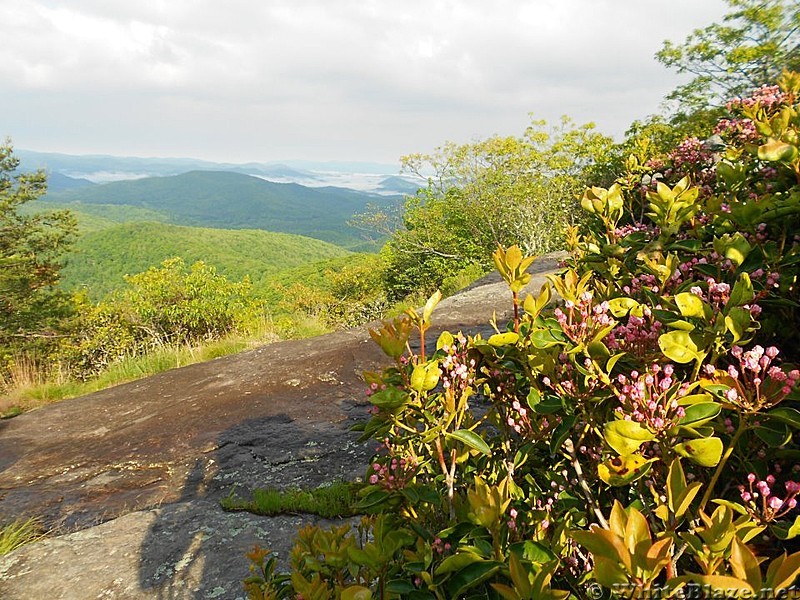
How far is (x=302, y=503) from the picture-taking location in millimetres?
3467

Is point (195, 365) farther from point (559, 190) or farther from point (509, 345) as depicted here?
point (559, 190)

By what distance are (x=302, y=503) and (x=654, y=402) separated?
301 cm

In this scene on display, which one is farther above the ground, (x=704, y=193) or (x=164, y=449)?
(x=704, y=193)

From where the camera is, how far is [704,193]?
7.10 feet

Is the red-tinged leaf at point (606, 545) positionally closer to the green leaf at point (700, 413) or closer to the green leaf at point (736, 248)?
the green leaf at point (700, 413)

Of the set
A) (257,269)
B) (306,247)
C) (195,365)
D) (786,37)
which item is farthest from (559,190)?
(306,247)

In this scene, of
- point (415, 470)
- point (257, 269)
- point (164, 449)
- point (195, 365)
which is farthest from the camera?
point (257, 269)

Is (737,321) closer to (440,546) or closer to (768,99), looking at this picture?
(440,546)

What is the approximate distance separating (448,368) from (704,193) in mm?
1598

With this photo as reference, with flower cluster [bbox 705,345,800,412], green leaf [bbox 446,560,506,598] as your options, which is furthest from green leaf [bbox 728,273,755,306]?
green leaf [bbox 446,560,506,598]

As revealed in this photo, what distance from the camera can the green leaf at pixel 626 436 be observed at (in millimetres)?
960

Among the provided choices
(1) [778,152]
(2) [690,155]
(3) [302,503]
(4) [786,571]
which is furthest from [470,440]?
(3) [302,503]

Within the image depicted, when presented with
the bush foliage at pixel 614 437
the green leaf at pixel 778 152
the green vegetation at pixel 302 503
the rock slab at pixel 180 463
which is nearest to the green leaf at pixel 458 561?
the bush foliage at pixel 614 437

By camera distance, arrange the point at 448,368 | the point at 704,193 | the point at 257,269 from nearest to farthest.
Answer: the point at 448,368 → the point at 704,193 → the point at 257,269
